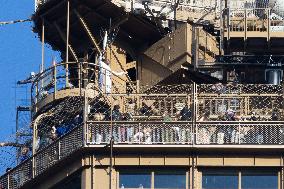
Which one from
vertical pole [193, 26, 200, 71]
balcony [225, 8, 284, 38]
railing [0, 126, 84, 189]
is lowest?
railing [0, 126, 84, 189]

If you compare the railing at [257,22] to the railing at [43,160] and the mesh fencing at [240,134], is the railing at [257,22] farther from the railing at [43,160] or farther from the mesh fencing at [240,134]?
the railing at [43,160]

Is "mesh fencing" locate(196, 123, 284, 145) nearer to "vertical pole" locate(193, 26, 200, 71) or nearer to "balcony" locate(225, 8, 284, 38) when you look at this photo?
"vertical pole" locate(193, 26, 200, 71)

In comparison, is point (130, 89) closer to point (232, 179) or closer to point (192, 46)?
point (192, 46)

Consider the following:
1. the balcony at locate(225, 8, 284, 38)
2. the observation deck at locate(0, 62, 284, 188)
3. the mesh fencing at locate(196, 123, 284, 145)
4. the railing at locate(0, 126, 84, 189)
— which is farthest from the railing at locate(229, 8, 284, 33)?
the railing at locate(0, 126, 84, 189)

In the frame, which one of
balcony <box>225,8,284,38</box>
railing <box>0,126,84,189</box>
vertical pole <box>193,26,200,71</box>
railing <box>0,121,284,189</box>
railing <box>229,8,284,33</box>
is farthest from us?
railing <box>229,8,284,33</box>

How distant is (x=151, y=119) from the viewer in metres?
98.8

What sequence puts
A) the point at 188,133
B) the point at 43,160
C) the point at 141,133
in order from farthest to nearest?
the point at 43,160 → the point at 141,133 → the point at 188,133

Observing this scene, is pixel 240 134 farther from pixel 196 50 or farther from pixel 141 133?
pixel 196 50

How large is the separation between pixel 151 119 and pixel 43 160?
429cm

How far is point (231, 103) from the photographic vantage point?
99.9 meters

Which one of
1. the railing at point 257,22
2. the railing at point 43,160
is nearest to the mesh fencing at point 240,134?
the railing at point 43,160

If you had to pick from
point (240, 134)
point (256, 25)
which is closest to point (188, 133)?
point (240, 134)

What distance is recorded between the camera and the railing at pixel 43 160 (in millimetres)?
97594

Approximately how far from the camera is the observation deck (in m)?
96.4
